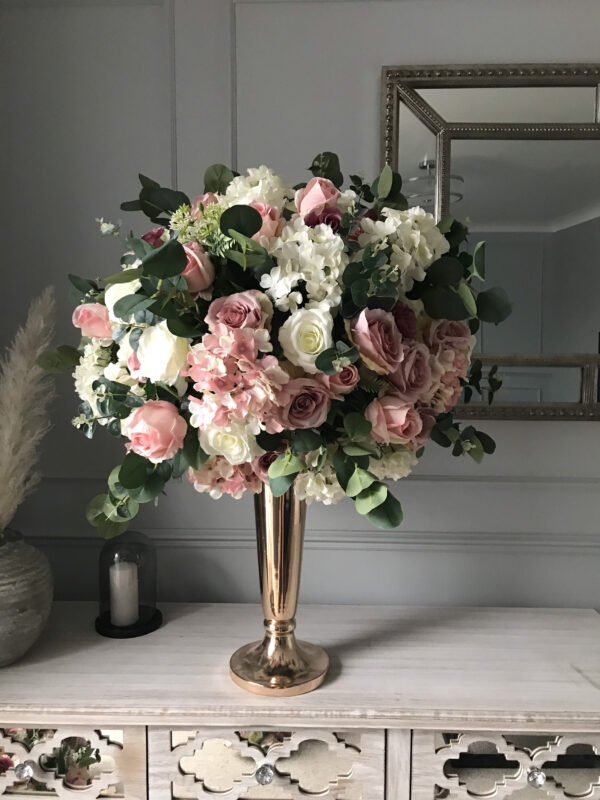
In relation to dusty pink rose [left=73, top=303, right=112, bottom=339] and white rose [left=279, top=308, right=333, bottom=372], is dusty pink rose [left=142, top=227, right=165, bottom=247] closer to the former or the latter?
dusty pink rose [left=73, top=303, right=112, bottom=339]

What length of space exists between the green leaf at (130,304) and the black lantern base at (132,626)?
0.75 metres

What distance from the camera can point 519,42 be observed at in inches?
59.7

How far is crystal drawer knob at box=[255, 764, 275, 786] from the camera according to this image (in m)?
1.11

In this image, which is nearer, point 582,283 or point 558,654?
point 558,654

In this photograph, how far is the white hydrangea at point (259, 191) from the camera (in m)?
1.00

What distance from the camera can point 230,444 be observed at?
A: 94 centimetres

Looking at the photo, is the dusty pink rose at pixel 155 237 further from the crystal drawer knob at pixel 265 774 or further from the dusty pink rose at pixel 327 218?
the crystal drawer knob at pixel 265 774

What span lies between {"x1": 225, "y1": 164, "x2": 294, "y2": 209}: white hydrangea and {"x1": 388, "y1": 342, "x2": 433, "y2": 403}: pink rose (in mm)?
303

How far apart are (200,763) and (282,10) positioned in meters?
1.58

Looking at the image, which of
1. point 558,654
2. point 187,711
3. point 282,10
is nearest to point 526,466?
point 558,654

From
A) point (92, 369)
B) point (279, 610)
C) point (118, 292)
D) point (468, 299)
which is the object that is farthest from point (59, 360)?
point (468, 299)

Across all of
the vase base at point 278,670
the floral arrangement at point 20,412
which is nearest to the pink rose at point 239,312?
the floral arrangement at point 20,412

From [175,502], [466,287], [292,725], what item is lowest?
[292,725]

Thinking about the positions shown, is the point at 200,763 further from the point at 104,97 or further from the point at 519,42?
the point at 519,42
